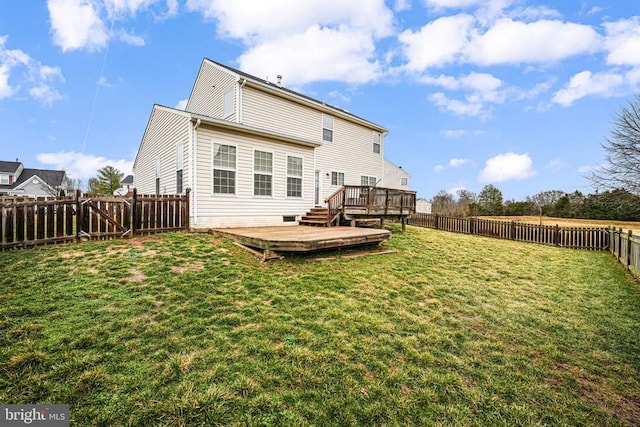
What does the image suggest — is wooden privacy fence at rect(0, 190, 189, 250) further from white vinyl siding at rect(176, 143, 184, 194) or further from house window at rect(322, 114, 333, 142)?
house window at rect(322, 114, 333, 142)

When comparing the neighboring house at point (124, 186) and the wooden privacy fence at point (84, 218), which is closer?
the wooden privacy fence at point (84, 218)

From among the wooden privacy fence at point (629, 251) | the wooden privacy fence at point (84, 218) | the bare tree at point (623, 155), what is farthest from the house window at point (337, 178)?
the wooden privacy fence at point (629, 251)

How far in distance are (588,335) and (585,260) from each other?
817 cm

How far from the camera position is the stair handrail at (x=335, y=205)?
Answer: 11.2 meters

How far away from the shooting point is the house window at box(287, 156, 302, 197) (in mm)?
11633

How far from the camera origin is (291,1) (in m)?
11.1

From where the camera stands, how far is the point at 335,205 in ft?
38.6

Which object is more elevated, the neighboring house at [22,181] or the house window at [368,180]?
the neighboring house at [22,181]

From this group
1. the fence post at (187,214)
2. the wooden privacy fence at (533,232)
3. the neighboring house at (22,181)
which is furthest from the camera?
the neighboring house at (22,181)

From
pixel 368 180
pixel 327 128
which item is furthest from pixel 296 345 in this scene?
pixel 368 180

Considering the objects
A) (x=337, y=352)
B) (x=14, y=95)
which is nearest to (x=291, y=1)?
(x=337, y=352)

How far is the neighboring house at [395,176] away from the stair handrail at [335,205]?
64.6ft

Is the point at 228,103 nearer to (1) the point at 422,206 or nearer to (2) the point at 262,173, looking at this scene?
(2) the point at 262,173

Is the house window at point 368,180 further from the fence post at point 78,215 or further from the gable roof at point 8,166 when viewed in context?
the gable roof at point 8,166
